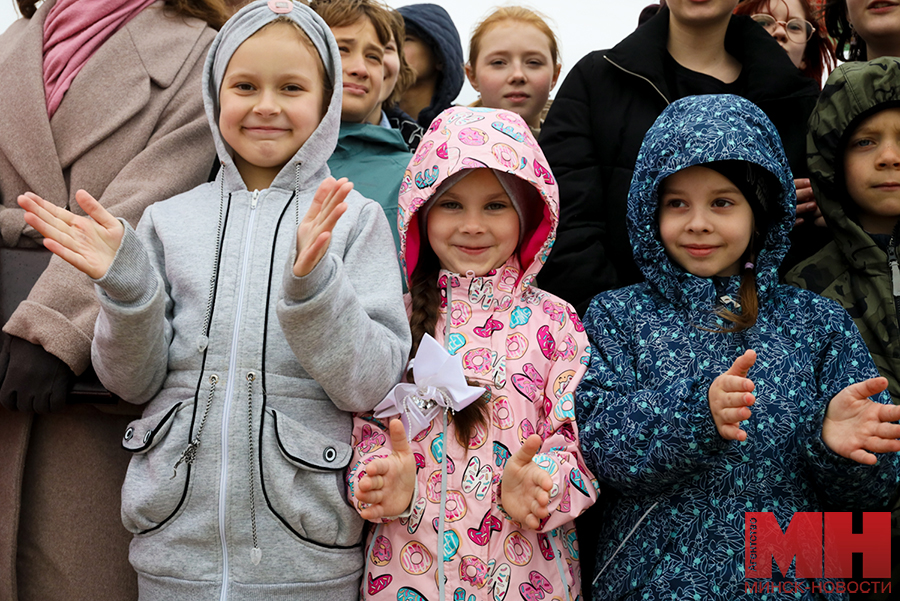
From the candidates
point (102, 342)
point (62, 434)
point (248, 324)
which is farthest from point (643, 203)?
point (62, 434)

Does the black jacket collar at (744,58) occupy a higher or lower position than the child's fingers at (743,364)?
higher

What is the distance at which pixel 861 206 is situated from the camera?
2.76 meters

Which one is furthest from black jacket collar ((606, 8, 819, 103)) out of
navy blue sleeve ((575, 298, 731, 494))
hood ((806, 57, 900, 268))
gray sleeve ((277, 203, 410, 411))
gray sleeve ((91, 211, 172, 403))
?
gray sleeve ((91, 211, 172, 403))

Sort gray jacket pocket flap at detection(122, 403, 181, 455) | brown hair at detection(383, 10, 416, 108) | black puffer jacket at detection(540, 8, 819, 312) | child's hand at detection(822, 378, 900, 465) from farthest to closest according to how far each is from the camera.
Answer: brown hair at detection(383, 10, 416, 108)
black puffer jacket at detection(540, 8, 819, 312)
gray jacket pocket flap at detection(122, 403, 181, 455)
child's hand at detection(822, 378, 900, 465)

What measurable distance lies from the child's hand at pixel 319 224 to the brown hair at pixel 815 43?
298 centimetres

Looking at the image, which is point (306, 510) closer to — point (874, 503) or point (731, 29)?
point (874, 503)

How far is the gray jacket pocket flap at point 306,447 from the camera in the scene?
84.2 inches

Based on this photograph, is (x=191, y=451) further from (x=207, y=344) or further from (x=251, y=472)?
(x=207, y=344)

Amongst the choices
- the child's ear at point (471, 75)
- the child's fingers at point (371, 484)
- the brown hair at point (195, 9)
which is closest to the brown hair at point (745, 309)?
the child's fingers at point (371, 484)

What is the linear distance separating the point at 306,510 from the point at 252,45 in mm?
1468

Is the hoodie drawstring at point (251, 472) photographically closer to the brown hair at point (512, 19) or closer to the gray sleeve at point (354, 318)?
the gray sleeve at point (354, 318)

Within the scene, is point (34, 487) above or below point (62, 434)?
below

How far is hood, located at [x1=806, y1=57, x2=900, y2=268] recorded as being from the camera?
Answer: 2.67 meters

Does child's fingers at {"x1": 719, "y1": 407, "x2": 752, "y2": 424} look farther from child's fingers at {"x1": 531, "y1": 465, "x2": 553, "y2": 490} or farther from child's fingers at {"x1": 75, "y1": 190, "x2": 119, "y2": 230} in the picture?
child's fingers at {"x1": 75, "y1": 190, "x2": 119, "y2": 230}
